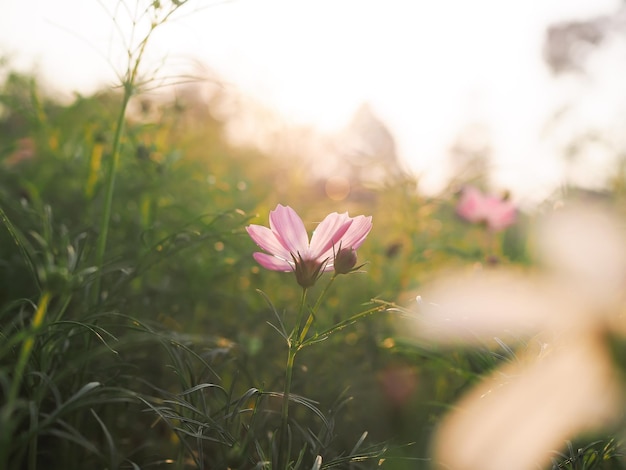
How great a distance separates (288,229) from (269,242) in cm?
3

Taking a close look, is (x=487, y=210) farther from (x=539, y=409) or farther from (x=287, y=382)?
(x=287, y=382)

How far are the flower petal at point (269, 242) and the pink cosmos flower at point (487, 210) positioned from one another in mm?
1133

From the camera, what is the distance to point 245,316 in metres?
1.29

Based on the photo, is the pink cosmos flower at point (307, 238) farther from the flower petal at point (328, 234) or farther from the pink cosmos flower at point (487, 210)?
the pink cosmos flower at point (487, 210)

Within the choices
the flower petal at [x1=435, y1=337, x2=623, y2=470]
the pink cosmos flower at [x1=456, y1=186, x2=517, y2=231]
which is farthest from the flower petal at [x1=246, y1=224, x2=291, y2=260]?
the pink cosmos flower at [x1=456, y1=186, x2=517, y2=231]

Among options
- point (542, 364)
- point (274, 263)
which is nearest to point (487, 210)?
point (542, 364)

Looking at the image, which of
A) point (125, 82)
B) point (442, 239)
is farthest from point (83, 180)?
point (442, 239)

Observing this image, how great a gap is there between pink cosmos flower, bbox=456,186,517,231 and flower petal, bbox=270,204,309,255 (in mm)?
1139

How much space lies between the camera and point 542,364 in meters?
0.72

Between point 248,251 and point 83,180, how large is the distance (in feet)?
1.74

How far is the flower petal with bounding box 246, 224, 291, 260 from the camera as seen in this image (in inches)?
26.9

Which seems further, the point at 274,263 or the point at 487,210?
the point at 487,210

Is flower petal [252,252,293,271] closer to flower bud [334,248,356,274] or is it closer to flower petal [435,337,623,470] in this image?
flower bud [334,248,356,274]

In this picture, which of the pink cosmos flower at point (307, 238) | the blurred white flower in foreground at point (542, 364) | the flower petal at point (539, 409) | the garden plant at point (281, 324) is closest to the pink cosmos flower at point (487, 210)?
the garden plant at point (281, 324)
